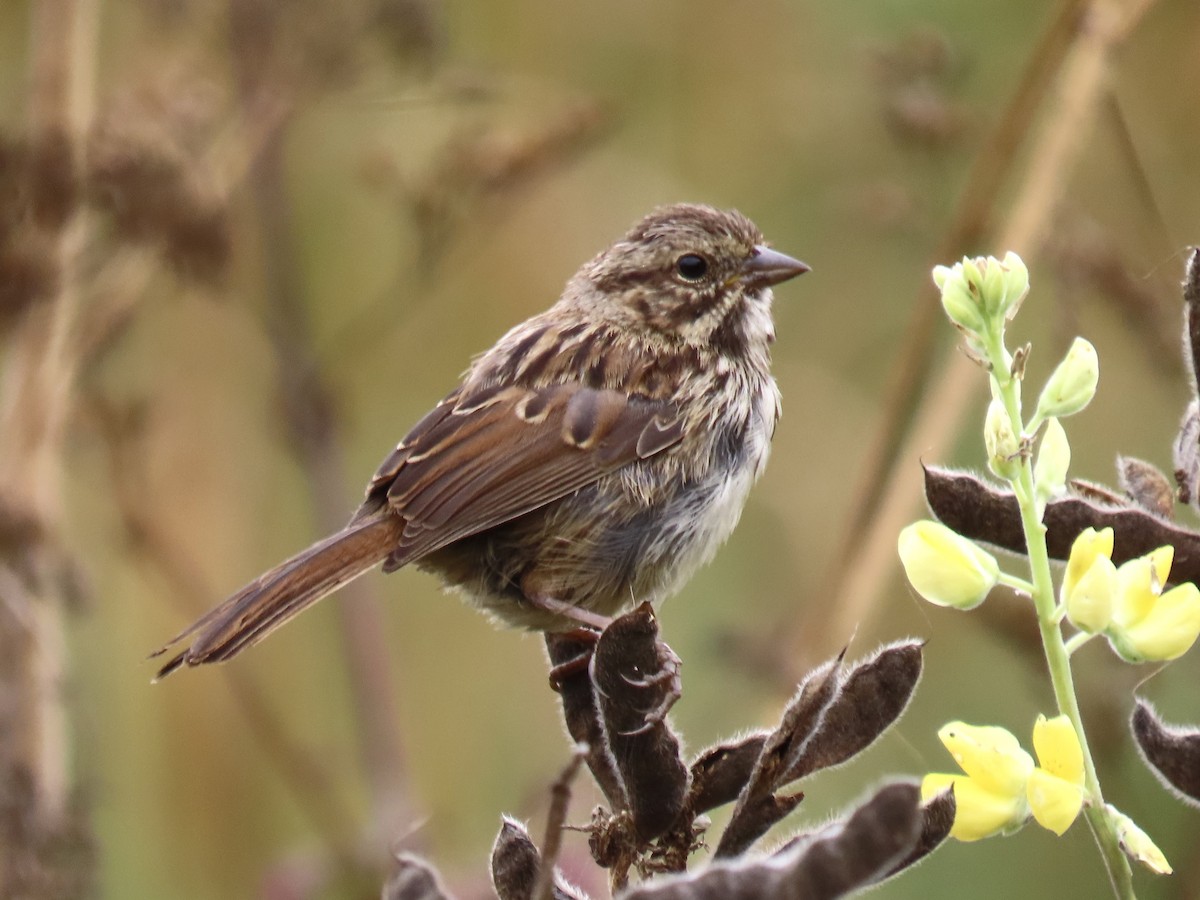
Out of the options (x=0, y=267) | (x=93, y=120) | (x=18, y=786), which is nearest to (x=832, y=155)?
(x=93, y=120)

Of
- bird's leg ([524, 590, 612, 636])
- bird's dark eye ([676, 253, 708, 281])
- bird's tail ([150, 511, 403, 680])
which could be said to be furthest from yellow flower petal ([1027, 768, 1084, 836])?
bird's dark eye ([676, 253, 708, 281])

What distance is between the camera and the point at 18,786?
320 cm

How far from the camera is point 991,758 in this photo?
1.30 meters

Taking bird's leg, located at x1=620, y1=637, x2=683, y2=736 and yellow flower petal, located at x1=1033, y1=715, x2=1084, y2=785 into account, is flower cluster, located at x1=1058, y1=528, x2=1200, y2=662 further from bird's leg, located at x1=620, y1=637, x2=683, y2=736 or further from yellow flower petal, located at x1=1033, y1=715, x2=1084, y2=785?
bird's leg, located at x1=620, y1=637, x2=683, y2=736

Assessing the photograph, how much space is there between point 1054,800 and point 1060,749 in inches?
1.6

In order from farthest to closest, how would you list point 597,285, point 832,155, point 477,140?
point 832,155
point 477,140
point 597,285

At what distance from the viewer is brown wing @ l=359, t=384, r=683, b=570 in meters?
3.17

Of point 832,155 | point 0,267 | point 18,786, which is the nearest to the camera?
point 18,786

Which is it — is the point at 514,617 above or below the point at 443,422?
below

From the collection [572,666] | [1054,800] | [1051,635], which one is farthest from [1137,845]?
[572,666]

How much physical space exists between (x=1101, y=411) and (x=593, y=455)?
75.5 inches

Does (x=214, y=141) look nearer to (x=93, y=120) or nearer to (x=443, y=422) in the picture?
(x=93, y=120)

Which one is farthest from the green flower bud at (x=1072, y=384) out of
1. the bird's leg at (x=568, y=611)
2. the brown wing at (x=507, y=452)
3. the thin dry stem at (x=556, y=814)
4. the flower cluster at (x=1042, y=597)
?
the brown wing at (x=507, y=452)

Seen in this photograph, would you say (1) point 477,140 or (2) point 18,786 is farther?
(1) point 477,140
